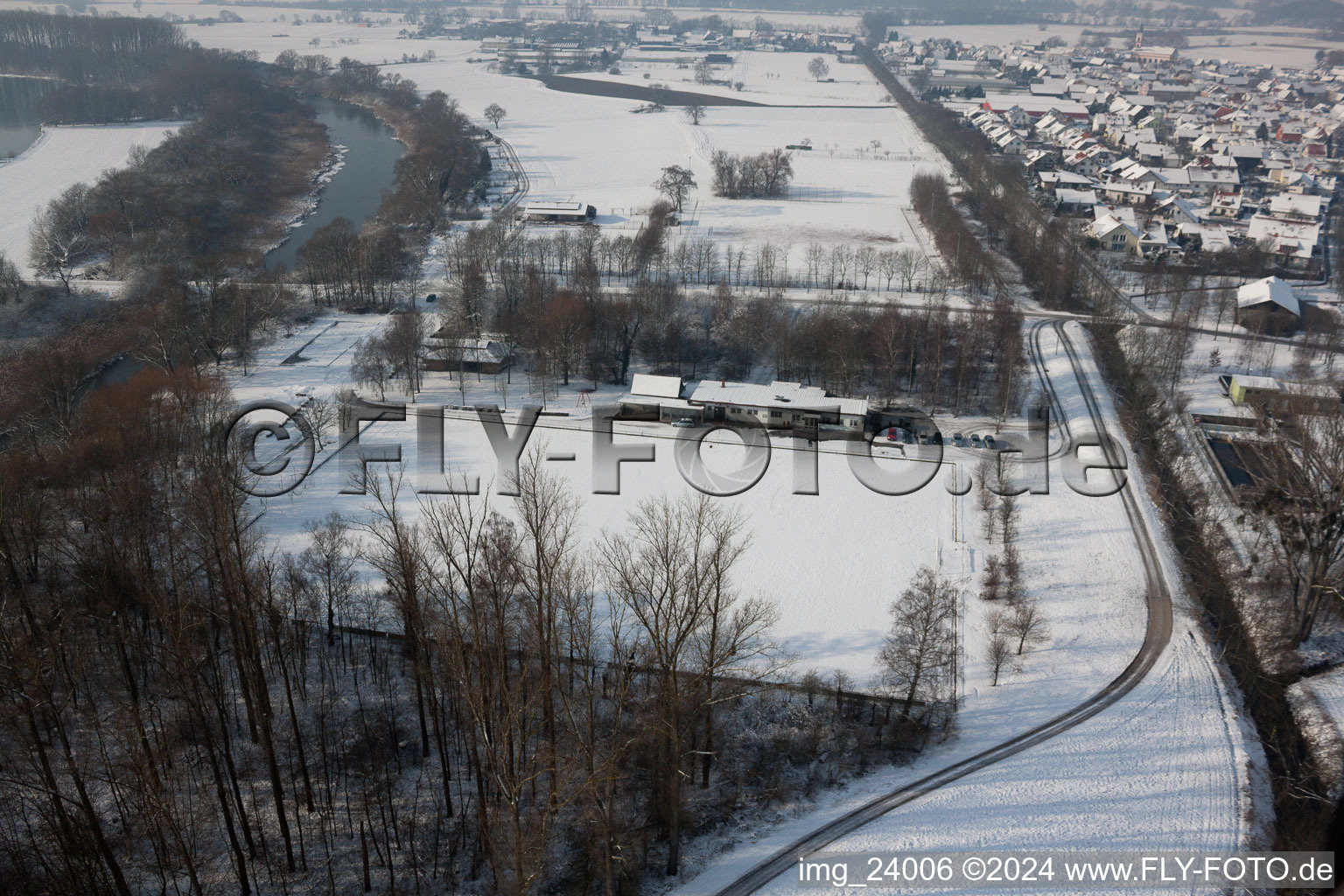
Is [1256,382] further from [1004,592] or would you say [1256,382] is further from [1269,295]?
[1004,592]

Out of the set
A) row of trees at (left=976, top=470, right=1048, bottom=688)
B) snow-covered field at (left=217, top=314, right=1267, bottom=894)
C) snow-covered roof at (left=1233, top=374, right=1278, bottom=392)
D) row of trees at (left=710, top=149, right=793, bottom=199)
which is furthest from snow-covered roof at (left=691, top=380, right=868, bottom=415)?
row of trees at (left=710, top=149, right=793, bottom=199)

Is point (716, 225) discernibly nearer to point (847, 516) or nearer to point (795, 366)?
point (795, 366)

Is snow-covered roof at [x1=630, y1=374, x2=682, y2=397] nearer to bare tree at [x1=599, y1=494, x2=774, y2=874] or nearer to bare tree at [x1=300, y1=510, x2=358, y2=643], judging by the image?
bare tree at [x1=599, y1=494, x2=774, y2=874]

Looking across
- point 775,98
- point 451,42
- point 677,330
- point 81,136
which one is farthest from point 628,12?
point 677,330

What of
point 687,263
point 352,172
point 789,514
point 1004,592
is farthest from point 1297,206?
point 352,172

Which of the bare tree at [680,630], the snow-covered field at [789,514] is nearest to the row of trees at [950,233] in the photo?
the snow-covered field at [789,514]

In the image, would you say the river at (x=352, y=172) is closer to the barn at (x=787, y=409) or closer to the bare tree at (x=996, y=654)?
the barn at (x=787, y=409)
